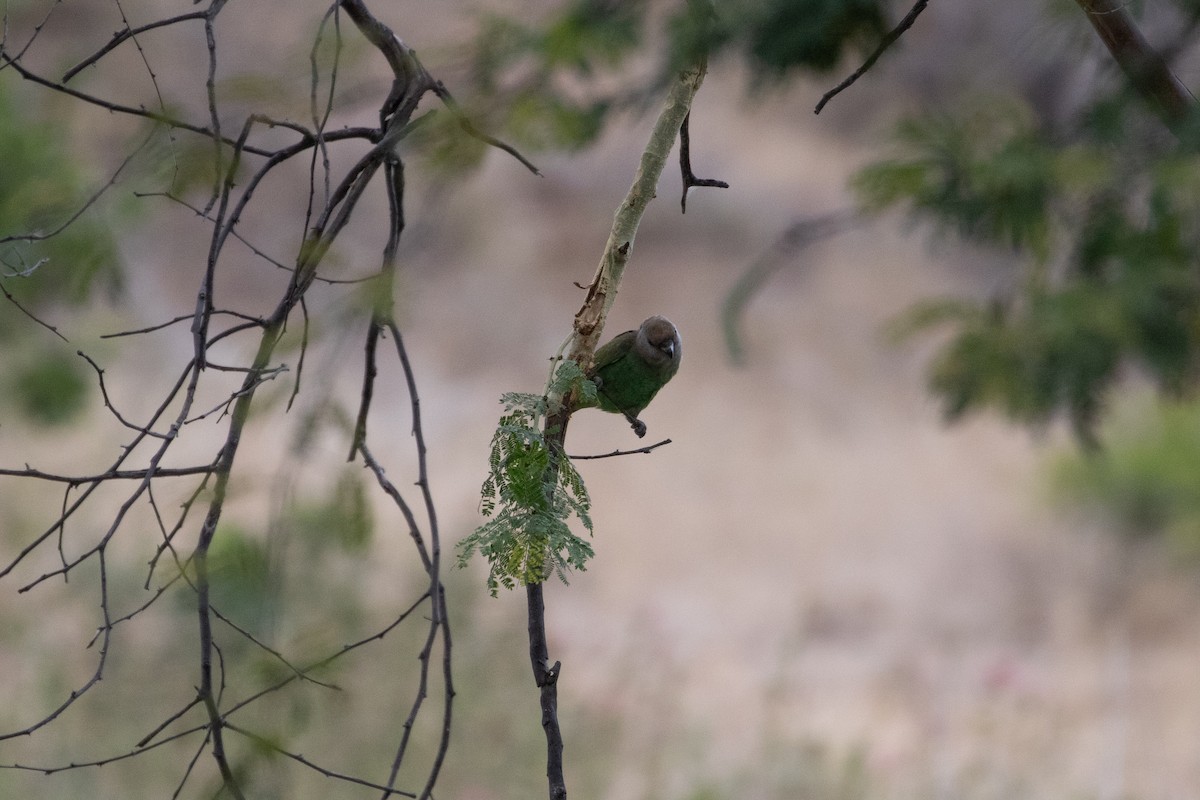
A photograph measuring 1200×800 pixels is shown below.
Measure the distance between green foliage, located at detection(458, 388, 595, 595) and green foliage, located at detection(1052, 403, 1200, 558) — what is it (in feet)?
10.6

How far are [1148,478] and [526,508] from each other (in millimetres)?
3645

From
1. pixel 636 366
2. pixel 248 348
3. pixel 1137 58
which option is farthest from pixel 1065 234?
pixel 248 348

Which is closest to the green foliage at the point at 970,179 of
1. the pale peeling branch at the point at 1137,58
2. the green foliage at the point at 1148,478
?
the pale peeling branch at the point at 1137,58

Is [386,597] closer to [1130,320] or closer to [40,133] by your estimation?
[40,133]

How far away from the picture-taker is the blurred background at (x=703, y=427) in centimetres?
86

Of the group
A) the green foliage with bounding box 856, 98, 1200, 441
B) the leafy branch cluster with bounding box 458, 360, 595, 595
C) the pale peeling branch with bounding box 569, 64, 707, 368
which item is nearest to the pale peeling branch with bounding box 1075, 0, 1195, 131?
the pale peeling branch with bounding box 569, 64, 707, 368

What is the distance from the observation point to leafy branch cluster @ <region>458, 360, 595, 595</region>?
19.3 inches

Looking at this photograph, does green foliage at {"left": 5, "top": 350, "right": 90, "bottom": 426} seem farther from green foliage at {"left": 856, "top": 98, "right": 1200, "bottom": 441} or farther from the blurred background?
green foliage at {"left": 856, "top": 98, "right": 1200, "bottom": 441}

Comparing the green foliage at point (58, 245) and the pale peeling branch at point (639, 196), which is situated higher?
the green foliage at point (58, 245)

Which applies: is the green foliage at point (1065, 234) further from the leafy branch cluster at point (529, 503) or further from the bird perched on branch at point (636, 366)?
the leafy branch cluster at point (529, 503)

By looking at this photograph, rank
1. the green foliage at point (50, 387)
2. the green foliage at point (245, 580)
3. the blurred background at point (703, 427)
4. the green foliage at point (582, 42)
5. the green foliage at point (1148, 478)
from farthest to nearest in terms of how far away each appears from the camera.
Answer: the green foliage at point (1148, 478), the green foliage at point (50, 387), the blurred background at point (703, 427), the green foliage at point (245, 580), the green foliage at point (582, 42)

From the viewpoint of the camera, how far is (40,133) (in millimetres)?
2137

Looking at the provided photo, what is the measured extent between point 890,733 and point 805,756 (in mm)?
1044

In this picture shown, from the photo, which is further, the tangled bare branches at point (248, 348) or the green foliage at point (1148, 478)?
the green foliage at point (1148, 478)
